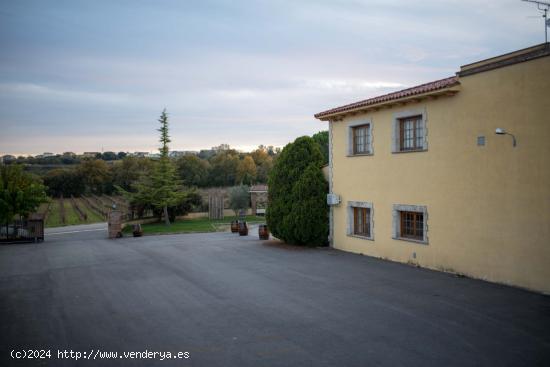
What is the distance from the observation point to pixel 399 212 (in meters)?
14.9

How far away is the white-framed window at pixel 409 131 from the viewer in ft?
45.7

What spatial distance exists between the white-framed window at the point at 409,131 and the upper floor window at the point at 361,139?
170 centimetres

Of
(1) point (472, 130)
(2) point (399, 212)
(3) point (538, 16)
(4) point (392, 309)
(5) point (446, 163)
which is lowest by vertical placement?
(4) point (392, 309)

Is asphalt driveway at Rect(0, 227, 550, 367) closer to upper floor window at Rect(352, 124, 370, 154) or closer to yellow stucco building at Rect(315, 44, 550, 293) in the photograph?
yellow stucco building at Rect(315, 44, 550, 293)

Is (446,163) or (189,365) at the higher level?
(446,163)

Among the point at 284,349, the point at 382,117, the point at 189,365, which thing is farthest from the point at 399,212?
the point at 189,365

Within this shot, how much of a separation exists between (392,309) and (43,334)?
6.85 m

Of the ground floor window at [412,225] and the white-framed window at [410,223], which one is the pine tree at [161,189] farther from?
the ground floor window at [412,225]

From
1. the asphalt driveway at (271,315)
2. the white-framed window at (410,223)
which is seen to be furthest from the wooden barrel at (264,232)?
the white-framed window at (410,223)

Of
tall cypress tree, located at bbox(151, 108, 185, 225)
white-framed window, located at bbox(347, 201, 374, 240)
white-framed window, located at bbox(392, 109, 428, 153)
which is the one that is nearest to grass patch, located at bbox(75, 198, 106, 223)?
tall cypress tree, located at bbox(151, 108, 185, 225)

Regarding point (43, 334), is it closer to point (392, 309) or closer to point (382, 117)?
point (392, 309)

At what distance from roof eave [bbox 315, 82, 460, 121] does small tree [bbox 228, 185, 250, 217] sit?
24264 mm

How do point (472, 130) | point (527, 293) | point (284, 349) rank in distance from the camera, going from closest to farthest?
point (284, 349) → point (527, 293) → point (472, 130)

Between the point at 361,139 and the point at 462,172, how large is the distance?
5083 millimetres
